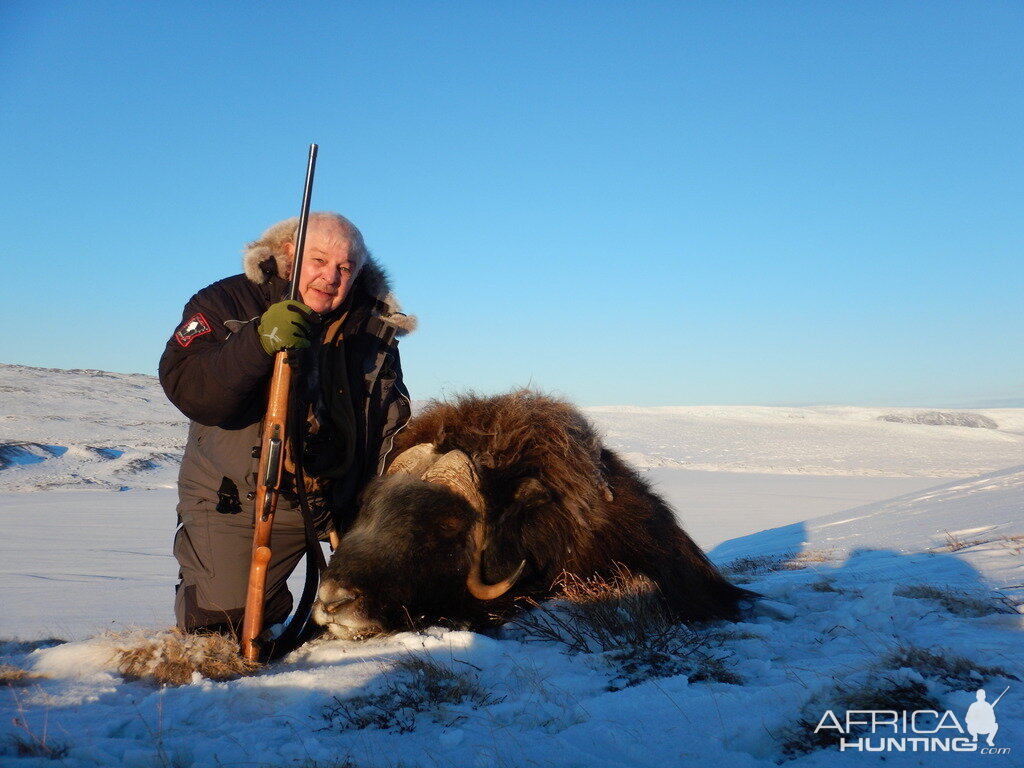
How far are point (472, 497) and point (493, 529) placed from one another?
0.20 m

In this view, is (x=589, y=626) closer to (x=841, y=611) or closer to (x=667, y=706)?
(x=667, y=706)

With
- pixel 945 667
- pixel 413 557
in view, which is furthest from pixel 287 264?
pixel 945 667

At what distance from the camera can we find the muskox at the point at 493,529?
10.8ft

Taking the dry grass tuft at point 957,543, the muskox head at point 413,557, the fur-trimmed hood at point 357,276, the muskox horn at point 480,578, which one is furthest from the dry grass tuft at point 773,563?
the fur-trimmed hood at point 357,276

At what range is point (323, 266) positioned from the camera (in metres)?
4.18

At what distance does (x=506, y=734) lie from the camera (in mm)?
1990

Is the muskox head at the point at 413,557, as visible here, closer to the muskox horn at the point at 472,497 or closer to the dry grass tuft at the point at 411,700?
the muskox horn at the point at 472,497

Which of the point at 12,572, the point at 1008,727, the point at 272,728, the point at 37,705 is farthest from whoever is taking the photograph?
the point at 12,572

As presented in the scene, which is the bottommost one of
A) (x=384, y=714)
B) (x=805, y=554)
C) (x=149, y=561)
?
(x=149, y=561)

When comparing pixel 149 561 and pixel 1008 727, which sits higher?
pixel 1008 727

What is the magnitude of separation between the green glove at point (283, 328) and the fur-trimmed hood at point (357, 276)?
903 millimetres

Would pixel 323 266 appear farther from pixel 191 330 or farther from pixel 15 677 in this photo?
pixel 15 677

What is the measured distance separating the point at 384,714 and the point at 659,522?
2580 millimetres

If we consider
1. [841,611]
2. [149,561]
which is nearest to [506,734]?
[841,611]
